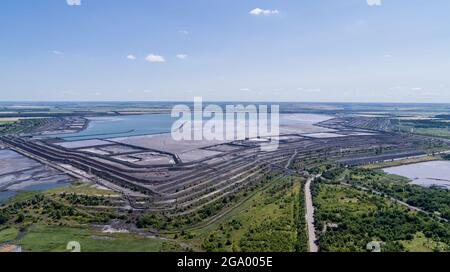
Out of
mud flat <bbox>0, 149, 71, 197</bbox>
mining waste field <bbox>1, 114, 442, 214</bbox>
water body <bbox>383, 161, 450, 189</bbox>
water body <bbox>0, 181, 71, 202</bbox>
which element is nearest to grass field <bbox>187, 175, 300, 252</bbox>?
mining waste field <bbox>1, 114, 442, 214</bbox>

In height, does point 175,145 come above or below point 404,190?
above

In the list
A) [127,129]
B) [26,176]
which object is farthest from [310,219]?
[127,129]

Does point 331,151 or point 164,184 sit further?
point 331,151

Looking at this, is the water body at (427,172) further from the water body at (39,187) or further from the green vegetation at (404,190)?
the water body at (39,187)

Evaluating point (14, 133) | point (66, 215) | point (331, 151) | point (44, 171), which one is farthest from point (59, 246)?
point (14, 133)

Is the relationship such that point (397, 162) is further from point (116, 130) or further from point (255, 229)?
point (116, 130)

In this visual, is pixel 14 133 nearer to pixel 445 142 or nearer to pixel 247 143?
pixel 247 143

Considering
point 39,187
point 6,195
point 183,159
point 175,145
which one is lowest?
point 6,195
